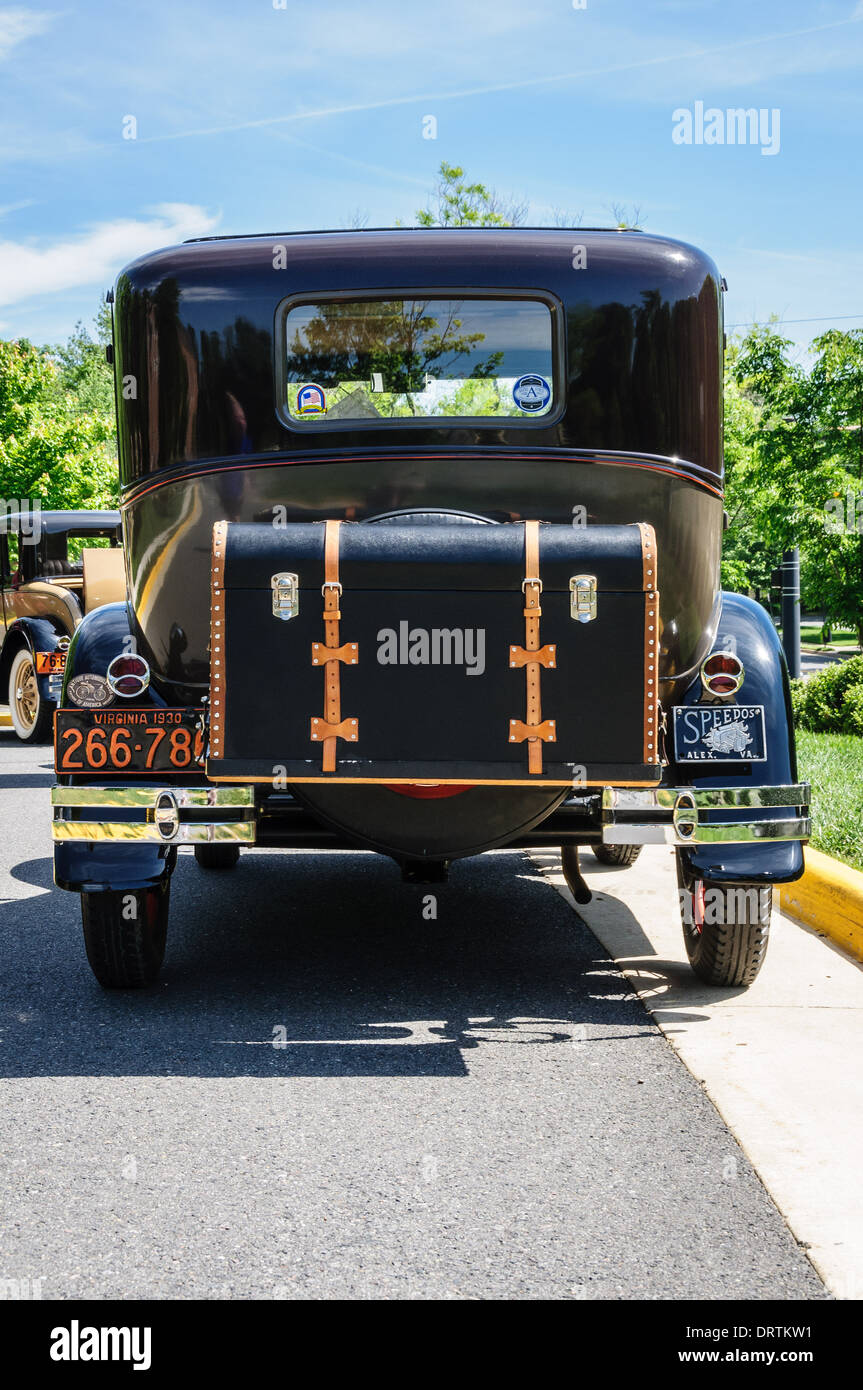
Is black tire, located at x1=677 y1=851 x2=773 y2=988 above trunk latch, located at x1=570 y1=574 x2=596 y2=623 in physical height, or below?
below

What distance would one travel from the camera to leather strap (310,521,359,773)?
14.0ft

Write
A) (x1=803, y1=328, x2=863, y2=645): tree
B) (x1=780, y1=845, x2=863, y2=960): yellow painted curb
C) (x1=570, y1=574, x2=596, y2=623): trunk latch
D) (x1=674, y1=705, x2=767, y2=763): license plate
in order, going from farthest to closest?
(x1=803, y1=328, x2=863, y2=645): tree
(x1=780, y1=845, x2=863, y2=960): yellow painted curb
(x1=674, y1=705, x2=767, y2=763): license plate
(x1=570, y1=574, x2=596, y2=623): trunk latch

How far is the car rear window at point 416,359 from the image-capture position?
5016 millimetres

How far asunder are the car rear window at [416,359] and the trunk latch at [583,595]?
97 cm

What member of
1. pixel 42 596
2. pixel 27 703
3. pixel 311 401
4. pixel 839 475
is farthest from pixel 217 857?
pixel 839 475

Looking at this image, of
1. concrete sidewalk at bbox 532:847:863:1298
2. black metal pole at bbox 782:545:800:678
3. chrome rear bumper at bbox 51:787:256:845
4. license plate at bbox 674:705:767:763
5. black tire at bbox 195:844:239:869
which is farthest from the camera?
black metal pole at bbox 782:545:800:678

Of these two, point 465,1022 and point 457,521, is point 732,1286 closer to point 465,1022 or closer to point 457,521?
point 465,1022

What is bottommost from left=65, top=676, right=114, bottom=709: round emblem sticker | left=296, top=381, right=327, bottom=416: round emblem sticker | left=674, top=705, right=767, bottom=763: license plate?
left=674, top=705, right=767, bottom=763: license plate

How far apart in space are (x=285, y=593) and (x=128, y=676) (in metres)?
0.97

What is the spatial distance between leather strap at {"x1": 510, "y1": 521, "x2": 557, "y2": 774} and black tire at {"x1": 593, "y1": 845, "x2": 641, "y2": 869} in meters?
3.19

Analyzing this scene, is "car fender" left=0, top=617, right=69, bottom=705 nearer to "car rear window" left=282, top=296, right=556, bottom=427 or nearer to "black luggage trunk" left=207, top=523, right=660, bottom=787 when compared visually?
"car rear window" left=282, top=296, right=556, bottom=427

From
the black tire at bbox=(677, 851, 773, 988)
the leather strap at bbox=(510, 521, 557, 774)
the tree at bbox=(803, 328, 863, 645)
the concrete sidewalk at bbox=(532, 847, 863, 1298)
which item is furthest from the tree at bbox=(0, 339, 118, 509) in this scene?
the leather strap at bbox=(510, 521, 557, 774)

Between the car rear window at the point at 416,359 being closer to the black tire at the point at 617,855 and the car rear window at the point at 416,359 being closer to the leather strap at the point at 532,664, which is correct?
the leather strap at the point at 532,664
